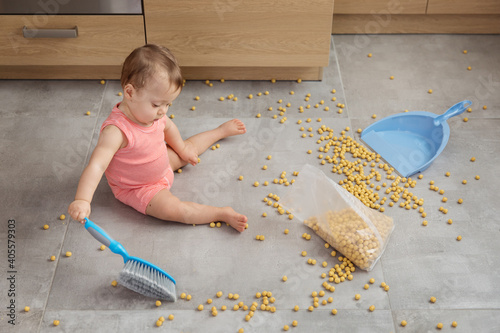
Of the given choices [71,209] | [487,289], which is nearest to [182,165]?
[71,209]

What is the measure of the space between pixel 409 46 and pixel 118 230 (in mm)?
1414

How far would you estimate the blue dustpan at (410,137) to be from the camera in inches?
75.7

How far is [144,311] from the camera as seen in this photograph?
1.48m

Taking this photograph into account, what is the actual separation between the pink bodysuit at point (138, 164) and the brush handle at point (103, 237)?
233mm

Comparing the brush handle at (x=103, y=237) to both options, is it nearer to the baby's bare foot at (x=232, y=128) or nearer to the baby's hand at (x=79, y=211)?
the baby's hand at (x=79, y=211)

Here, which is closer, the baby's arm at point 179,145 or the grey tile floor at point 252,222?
the grey tile floor at point 252,222

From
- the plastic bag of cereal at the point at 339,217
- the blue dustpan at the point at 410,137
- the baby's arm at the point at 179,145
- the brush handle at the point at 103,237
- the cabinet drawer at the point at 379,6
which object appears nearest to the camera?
the brush handle at the point at 103,237

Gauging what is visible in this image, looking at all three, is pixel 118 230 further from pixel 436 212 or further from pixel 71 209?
pixel 436 212

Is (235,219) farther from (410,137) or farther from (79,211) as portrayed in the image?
(410,137)

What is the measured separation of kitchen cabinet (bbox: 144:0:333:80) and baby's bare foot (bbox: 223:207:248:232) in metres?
0.66

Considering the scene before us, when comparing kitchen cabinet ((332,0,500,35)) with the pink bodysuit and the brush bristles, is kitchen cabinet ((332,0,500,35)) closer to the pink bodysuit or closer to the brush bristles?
the pink bodysuit

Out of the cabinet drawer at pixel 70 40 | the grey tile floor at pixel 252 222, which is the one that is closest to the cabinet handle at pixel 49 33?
the cabinet drawer at pixel 70 40

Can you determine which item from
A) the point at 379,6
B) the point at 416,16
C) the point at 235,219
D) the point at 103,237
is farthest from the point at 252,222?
the point at 416,16

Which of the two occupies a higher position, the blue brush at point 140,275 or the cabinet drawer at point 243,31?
the cabinet drawer at point 243,31
